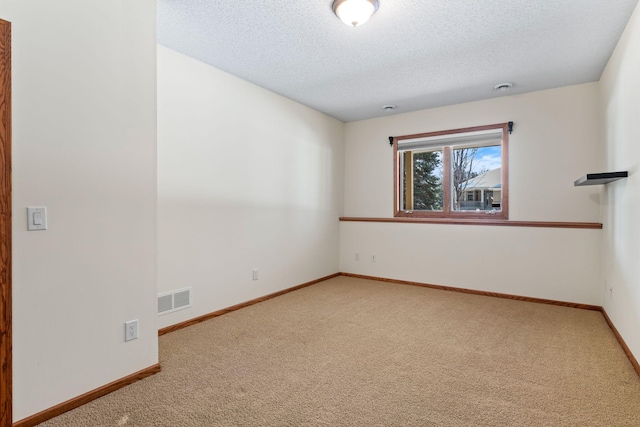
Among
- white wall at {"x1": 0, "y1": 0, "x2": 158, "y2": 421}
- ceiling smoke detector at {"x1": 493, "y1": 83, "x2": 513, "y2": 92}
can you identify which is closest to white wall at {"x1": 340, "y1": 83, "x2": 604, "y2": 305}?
ceiling smoke detector at {"x1": 493, "y1": 83, "x2": 513, "y2": 92}

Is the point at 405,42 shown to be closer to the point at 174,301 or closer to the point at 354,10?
the point at 354,10

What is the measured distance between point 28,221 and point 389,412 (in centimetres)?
206

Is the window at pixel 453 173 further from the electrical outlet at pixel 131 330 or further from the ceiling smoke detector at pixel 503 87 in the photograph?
the electrical outlet at pixel 131 330

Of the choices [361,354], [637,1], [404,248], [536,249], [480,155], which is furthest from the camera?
[404,248]

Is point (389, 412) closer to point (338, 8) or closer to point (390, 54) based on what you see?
point (338, 8)

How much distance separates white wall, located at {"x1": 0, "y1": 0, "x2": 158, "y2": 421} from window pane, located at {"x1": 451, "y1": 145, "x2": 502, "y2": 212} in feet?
12.5

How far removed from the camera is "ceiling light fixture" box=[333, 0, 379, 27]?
2.20 metres

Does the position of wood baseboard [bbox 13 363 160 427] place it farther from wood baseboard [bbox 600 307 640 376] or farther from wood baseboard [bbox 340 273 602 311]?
wood baseboard [bbox 340 273 602 311]

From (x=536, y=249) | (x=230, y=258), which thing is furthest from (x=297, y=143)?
(x=536, y=249)

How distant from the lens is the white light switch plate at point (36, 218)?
169 centimetres

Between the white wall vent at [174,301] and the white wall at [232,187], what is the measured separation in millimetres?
53

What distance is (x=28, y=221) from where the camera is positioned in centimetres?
169

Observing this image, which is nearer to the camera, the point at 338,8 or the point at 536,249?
the point at 338,8

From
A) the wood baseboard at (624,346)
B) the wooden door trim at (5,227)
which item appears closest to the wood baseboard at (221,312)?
the wooden door trim at (5,227)
